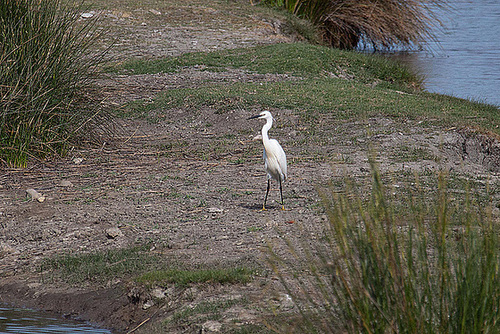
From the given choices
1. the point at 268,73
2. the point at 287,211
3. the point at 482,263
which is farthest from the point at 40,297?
the point at 268,73

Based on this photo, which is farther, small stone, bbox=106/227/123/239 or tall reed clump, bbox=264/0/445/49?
tall reed clump, bbox=264/0/445/49

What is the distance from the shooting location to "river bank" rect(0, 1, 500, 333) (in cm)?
432

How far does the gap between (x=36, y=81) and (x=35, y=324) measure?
11.1 ft

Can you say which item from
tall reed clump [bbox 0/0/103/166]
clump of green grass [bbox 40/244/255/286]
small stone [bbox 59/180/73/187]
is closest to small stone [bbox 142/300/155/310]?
clump of green grass [bbox 40/244/255/286]

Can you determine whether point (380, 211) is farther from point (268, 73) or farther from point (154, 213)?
point (268, 73)

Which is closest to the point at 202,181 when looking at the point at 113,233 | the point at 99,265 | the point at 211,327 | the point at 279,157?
the point at 279,157

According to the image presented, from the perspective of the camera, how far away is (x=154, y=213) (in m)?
5.77

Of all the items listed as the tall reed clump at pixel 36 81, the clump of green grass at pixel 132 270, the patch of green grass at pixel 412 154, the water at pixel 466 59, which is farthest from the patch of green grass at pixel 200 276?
the water at pixel 466 59

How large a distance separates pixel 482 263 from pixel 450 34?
70.0ft

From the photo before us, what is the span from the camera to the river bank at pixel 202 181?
Result: 4.32 meters

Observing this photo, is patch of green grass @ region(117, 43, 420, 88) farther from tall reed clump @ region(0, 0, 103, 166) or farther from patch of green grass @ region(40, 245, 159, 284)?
patch of green grass @ region(40, 245, 159, 284)

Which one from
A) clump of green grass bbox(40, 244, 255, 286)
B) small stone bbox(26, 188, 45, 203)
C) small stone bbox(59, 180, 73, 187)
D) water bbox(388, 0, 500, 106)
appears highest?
clump of green grass bbox(40, 244, 255, 286)

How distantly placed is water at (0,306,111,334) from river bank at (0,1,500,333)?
3.7 inches

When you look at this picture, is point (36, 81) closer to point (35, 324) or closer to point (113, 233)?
point (113, 233)
